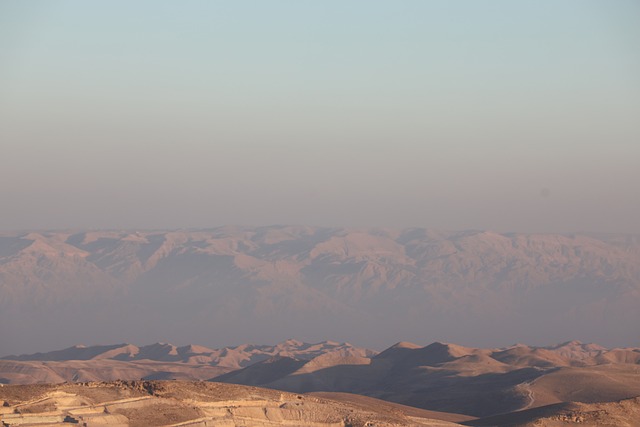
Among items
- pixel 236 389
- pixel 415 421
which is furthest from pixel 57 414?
pixel 415 421

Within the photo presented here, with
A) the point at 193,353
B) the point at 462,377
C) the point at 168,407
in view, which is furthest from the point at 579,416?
the point at 193,353

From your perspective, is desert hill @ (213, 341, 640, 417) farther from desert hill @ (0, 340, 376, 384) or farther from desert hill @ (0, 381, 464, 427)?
desert hill @ (0, 381, 464, 427)

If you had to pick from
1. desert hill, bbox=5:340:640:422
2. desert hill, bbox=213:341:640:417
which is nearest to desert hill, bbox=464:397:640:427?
desert hill, bbox=5:340:640:422

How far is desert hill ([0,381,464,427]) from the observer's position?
30609mm

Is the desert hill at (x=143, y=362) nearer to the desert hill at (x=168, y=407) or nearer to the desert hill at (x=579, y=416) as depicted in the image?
the desert hill at (x=579, y=416)

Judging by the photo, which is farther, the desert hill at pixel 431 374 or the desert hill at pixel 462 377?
the desert hill at pixel 431 374

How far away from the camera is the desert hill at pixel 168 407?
100 feet

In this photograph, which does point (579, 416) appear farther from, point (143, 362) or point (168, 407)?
point (143, 362)

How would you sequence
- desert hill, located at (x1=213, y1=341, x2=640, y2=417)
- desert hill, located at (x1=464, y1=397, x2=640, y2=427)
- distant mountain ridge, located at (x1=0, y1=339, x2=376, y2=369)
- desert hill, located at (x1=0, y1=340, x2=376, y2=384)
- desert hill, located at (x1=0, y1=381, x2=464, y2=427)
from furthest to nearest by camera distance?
1. distant mountain ridge, located at (x1=0, y1=339, x2=376, y2=369)
2. desert hill, located at (x1=0, y1=340, x2=376, y2=384)
3. desert hill, located at (x1=213, y1=341, x2=640, y2=417)
4. desert hill, located at (x1=464, y1=397, x2=640, y2=427)
5. desert hill, located at (x1=0, y1=381, x2=464, y2=427)

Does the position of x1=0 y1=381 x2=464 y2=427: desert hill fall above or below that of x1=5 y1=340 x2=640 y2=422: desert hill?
above

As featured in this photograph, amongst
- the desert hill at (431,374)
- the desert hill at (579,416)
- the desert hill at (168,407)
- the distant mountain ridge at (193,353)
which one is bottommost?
the distant mountain ridge at (193,353)

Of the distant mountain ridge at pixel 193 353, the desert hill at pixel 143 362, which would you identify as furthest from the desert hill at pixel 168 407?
the distant mountain ridge at pixel 193 353

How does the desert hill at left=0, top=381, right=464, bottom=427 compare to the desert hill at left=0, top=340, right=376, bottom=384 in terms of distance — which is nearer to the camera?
the desert hill at left=0, top=381, right=464, bottom=427

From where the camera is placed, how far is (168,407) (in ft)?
107
